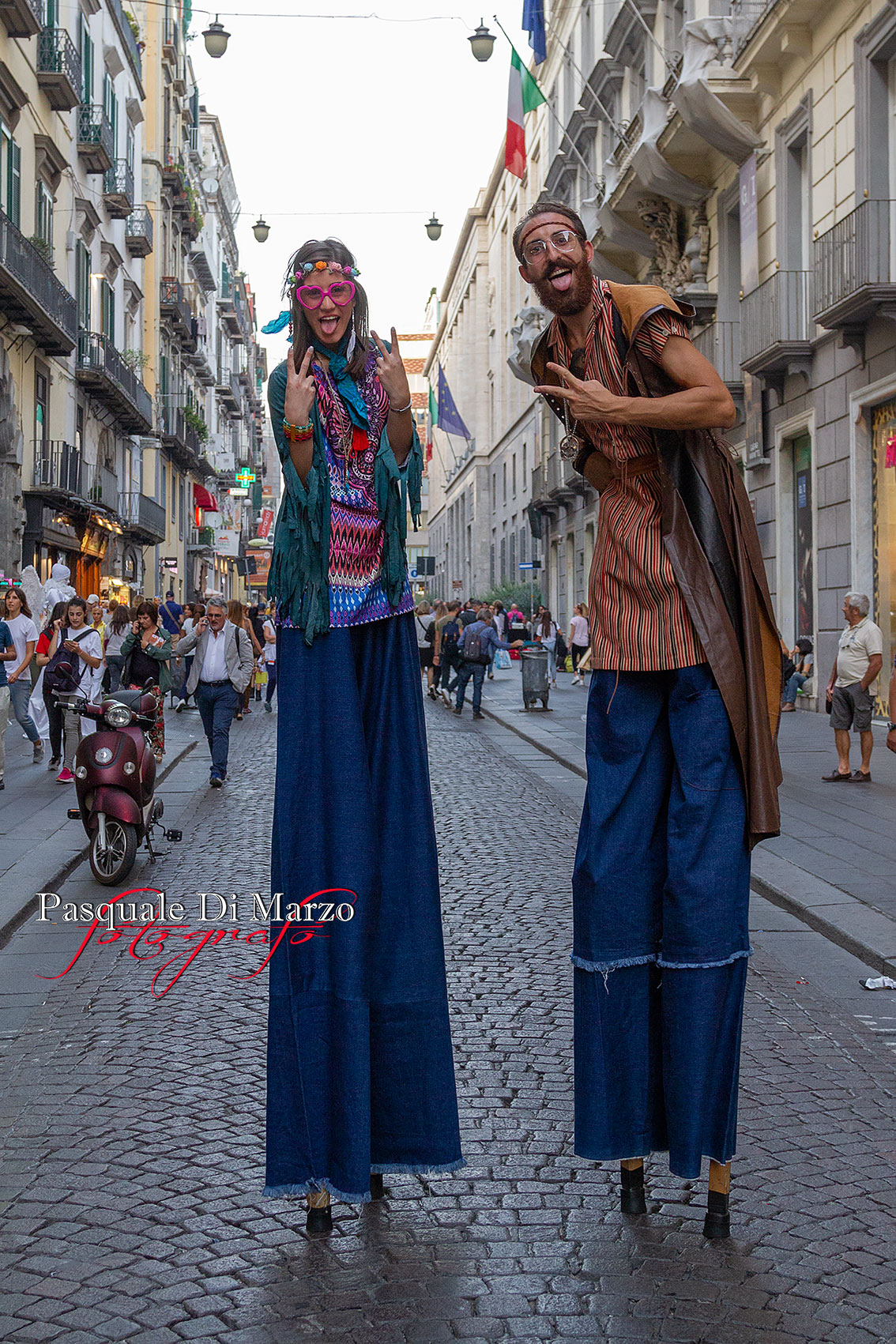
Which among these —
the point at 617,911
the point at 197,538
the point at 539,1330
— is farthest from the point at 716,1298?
the point at 197,538

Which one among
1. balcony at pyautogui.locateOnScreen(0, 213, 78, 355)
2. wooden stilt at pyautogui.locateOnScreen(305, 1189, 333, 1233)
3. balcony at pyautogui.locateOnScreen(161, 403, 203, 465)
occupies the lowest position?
wooden stilt at pyautogui.locateOnScreen(305, 1189, 333, 1233)

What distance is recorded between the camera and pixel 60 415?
28703 millimetres

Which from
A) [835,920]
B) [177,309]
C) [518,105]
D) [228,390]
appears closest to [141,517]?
[177,309]

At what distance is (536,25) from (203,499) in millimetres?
30074

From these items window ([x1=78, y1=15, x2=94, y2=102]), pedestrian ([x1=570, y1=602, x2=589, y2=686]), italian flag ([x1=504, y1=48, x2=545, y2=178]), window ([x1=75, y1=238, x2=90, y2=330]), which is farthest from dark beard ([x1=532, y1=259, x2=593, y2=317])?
window ([x1=78, y1=15, x2=94, y2=102])

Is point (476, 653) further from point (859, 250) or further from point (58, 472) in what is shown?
point (58, 472)

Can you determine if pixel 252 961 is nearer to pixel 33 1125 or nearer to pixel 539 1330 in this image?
pixel 33 1125

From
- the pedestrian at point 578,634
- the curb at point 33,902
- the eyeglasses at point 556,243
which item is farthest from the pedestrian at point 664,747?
the pedestrian at point 578,634

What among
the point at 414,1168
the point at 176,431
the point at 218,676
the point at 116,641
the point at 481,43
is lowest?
the point at 414,1168

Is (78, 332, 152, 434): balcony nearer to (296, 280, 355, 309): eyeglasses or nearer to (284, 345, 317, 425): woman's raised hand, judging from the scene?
(296, 280, 355, 309): eyeglasses

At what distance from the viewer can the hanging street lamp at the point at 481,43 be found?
2164 centimetres

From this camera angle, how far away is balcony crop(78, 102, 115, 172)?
29.9 metres

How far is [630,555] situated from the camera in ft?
9.98

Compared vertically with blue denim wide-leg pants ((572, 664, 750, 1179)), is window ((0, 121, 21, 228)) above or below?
above
